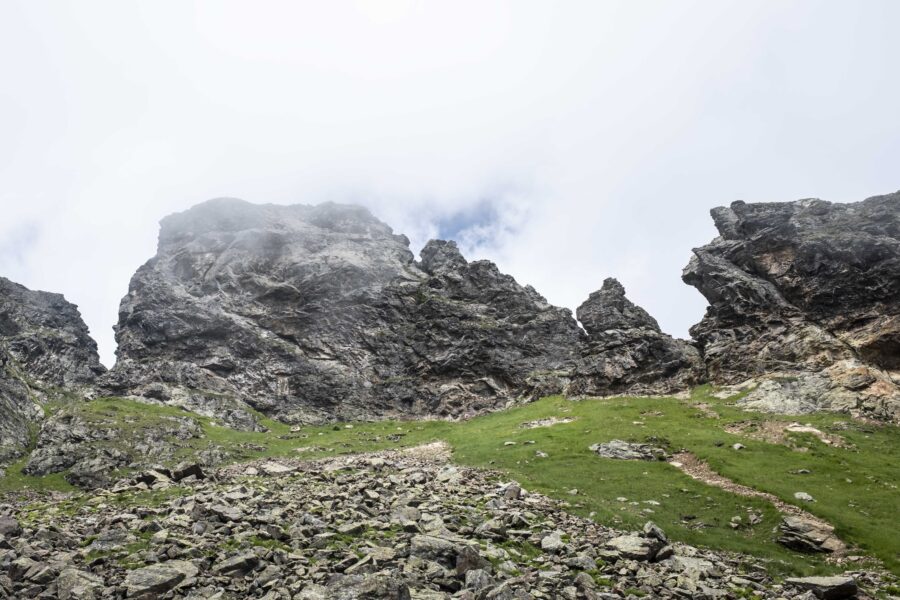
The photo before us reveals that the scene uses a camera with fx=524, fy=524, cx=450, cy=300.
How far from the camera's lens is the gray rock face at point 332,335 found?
318 feet

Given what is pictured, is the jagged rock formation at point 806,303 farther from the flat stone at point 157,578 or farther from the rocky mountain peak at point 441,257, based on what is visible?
the flat stone at point 157,578

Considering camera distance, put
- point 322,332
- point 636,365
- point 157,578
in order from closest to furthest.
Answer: point 157,578
point 636,365
point 322,332

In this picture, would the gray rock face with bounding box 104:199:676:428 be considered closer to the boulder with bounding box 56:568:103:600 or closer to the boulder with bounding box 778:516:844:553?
the boulder with bounding box 778:516:844:553

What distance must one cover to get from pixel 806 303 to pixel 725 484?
5235 centimetres

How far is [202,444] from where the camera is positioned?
65.4 meters

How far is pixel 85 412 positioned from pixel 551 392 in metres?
70.3

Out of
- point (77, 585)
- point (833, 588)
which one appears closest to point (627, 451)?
point (833, 588)

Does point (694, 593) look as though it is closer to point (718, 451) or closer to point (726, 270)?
point (718, 451)

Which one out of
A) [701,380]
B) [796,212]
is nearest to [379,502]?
[701,380]

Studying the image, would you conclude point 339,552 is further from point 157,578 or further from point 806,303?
point 806,303

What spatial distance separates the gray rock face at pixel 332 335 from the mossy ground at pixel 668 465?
16161 millimetres

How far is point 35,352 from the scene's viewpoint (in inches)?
3910

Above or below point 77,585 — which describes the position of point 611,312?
above

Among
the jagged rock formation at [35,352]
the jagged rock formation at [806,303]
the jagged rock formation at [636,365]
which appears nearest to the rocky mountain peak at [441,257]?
the jagged rock formation at [636,365]
